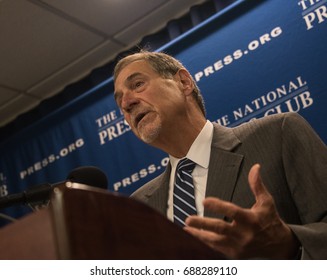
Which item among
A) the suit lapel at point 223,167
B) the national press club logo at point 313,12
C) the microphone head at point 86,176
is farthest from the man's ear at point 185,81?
the national press club logo at point 313,12

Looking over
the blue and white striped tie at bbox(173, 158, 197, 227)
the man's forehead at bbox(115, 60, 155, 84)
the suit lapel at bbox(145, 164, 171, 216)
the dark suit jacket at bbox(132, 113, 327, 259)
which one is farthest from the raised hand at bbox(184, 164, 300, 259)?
the man's forehead at bbox(115, 60, 155, 84)

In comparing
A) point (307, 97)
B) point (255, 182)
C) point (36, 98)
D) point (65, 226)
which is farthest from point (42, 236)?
point (36, 98)

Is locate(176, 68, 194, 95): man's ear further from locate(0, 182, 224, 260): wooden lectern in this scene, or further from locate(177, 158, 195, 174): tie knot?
locate(0, 182, 224, 260): wooden lectern

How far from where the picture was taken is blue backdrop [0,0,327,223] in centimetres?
195

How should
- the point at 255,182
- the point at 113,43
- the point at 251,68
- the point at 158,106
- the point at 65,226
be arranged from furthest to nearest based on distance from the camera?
the point at 113,43
the point at 251,68
the point at 158,106
the point at 255,182
the point at 65,226

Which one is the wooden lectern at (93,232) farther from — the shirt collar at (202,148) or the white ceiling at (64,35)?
the white ceiling at (64,35)

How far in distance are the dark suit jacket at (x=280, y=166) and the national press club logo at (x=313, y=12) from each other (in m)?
0.91

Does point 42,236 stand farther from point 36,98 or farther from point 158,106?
point 36,98

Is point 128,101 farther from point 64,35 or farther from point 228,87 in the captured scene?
point 64,35

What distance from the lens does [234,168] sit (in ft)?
3.82

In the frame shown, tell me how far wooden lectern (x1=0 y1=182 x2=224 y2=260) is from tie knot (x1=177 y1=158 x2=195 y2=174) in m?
0.75

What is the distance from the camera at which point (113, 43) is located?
2.90 m

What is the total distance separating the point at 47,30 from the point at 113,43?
0.45m

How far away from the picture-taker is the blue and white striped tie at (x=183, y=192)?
46.7 inches
